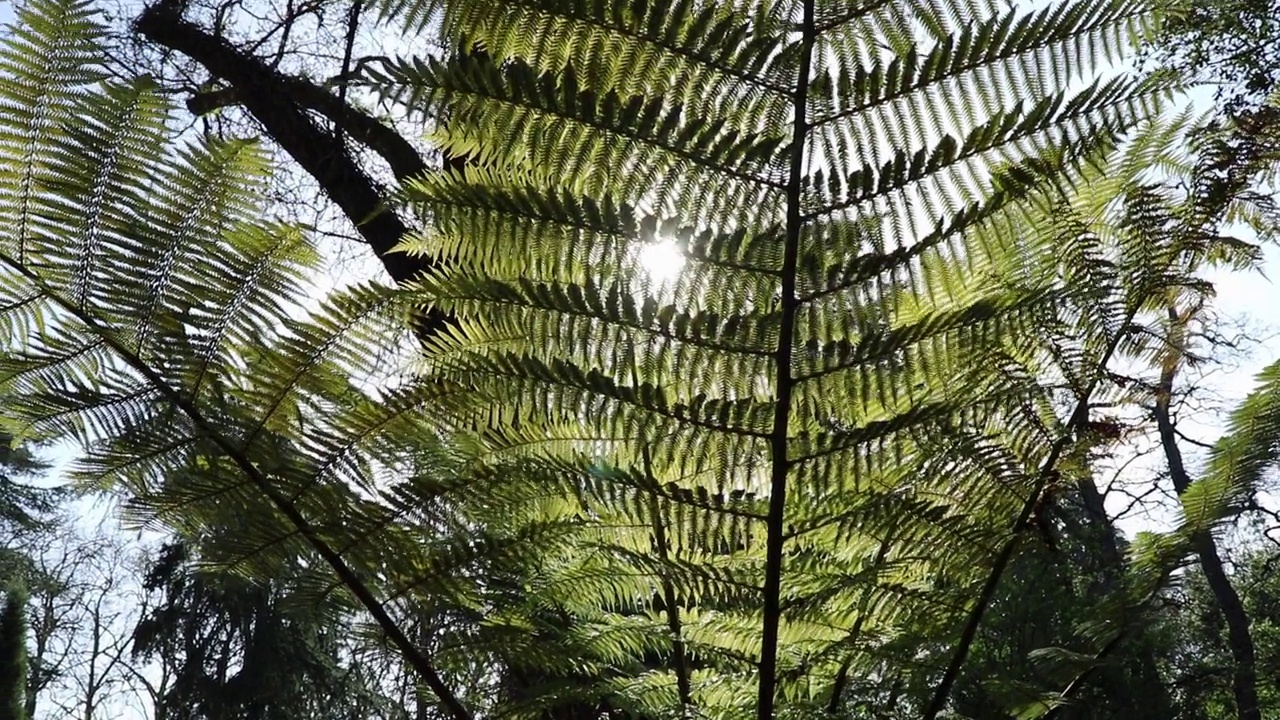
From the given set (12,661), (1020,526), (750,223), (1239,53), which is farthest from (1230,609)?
(12,661)

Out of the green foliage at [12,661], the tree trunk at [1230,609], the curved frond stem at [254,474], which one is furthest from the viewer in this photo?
the green foliage at [12,661]

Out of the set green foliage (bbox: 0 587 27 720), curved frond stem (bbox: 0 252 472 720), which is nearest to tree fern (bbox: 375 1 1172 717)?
curved frond stem (bbox: 0 252 472 720)

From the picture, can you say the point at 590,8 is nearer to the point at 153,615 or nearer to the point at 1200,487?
the point at 1200,487

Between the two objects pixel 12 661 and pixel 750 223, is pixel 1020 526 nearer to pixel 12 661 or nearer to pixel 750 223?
pixel 750 223

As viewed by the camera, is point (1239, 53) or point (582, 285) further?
point (1239, 53)

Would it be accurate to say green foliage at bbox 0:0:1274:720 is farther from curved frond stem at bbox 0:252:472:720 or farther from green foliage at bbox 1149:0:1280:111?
green foliage at bbox 1149:0:1280:111

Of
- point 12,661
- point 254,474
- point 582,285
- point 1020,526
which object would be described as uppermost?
point 12,661

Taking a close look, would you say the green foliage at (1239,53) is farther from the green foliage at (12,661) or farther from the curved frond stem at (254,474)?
the green foliage at (12,661)

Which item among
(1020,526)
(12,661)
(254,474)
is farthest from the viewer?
(12,661)

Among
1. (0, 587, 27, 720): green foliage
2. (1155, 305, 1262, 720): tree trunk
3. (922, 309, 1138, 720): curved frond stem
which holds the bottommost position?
(922, 309, 1138, 720): curved frond stem

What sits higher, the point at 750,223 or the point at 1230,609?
the point at 1230,609

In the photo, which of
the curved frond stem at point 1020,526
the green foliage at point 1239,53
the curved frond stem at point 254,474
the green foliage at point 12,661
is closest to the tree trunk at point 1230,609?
the green foliage at point 1239,53

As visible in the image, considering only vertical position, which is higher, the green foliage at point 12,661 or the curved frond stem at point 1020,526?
the green foliage at point 12,661

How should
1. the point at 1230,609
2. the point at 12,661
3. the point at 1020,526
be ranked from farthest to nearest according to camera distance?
the point at 12,661
the point at 1230,609
the point at 1020,526
